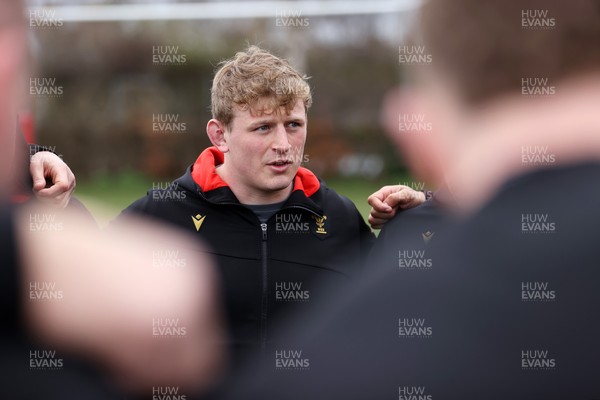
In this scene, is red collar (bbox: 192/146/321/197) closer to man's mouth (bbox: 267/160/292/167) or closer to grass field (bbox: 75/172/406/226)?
man's mouth (bbox: 267/160/292/167)

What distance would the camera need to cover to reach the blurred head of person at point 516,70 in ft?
2.62

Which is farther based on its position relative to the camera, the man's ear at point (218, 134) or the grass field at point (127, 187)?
the grass field at point (127, 187)

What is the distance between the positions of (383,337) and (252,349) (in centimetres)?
198

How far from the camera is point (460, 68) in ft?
2.71

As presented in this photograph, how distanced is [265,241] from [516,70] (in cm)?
214

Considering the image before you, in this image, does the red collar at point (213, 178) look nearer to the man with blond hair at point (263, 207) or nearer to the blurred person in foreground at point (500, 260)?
the man with blond hair at point (263, 207)

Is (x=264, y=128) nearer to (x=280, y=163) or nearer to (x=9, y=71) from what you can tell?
(x=280, y=163)

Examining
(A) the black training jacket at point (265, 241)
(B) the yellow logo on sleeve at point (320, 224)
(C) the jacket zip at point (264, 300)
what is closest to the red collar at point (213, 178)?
(A) the black training jacket at point (265, 241)

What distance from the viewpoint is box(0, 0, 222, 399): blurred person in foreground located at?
3.03 ft

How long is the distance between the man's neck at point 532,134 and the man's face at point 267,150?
2.17 metres

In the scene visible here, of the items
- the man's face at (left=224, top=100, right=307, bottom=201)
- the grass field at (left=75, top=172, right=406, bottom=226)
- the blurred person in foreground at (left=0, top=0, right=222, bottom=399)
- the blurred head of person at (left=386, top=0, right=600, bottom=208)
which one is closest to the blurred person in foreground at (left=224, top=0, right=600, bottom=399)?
the blurred head of person at (left=386, top=0, right=600, bottom=208)

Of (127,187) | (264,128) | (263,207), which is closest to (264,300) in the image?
(263,207)

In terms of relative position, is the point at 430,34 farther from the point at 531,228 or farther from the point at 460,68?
the point at 531,228

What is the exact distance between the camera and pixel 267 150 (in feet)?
9.84
